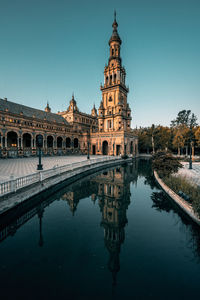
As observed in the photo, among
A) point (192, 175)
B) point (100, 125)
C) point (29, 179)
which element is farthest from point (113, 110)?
point (29, 179)

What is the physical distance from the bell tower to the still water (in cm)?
3519

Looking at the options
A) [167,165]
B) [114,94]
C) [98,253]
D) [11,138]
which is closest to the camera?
[98,253]

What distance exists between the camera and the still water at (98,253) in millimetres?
3102

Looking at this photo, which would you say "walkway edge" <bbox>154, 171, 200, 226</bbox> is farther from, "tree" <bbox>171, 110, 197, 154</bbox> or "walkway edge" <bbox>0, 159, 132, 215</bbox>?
"tree" <bbox>171, 110, 197, 154</bbox>

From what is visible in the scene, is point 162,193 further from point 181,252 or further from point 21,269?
point 21,269

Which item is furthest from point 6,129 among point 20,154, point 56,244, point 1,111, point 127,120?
point 127,120

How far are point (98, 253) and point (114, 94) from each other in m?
43.9

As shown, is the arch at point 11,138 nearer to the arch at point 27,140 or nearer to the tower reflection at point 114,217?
the arch at point 27,140

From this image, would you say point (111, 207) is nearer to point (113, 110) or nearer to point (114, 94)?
point (113, 110)

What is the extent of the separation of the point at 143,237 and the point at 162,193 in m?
6.05

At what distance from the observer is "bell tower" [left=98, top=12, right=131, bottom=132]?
40.6 metres

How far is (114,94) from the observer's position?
41812 millimetres

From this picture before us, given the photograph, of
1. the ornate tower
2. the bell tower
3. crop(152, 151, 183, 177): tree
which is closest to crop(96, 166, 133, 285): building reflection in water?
crop(152, 151, 183, 177): tree

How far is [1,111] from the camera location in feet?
89.9
